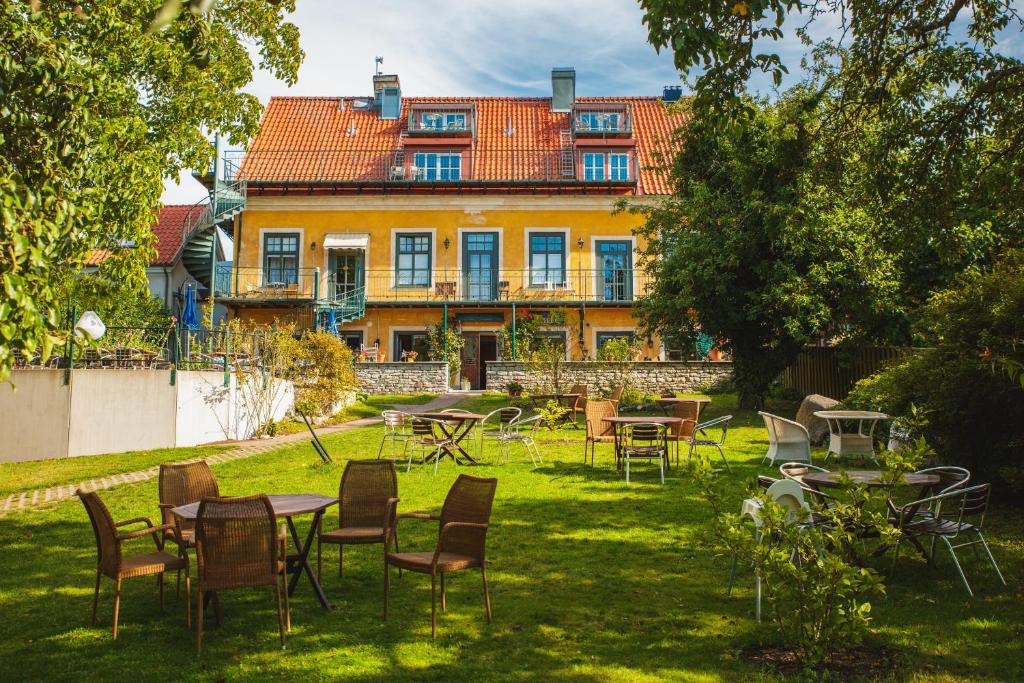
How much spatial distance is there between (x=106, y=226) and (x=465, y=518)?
4.83 m

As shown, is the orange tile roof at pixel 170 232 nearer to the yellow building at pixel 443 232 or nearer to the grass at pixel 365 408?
the yellow building at pixel 443 232

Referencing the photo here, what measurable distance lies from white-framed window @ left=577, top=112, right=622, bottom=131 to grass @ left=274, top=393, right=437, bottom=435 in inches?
519

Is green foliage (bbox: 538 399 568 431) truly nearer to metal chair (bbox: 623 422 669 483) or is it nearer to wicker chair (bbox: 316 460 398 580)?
metal chair (bbox: 623 422 669 483)

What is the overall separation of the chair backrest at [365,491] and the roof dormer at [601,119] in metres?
25.9

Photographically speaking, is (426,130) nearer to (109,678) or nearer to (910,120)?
(910,120)

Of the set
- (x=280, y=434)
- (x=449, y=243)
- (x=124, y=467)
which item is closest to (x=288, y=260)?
(x=449, y=243)

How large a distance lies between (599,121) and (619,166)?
2.03 meters

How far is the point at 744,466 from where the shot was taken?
10.9 meters

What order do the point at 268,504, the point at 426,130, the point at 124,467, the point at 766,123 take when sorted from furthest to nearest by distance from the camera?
the point at 426,130, the point at 766,123, the point at 124,467, the point at 268,504

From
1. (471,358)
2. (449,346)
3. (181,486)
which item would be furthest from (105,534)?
(471,358)

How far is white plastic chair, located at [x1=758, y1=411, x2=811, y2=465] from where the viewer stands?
1027cm

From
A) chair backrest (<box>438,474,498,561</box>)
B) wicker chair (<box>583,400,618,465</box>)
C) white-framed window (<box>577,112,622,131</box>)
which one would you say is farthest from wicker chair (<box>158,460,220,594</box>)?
white-framed window (<box>577,112,622,131</box>)

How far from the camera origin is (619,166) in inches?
1177

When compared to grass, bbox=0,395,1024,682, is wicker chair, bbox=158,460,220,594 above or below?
above
